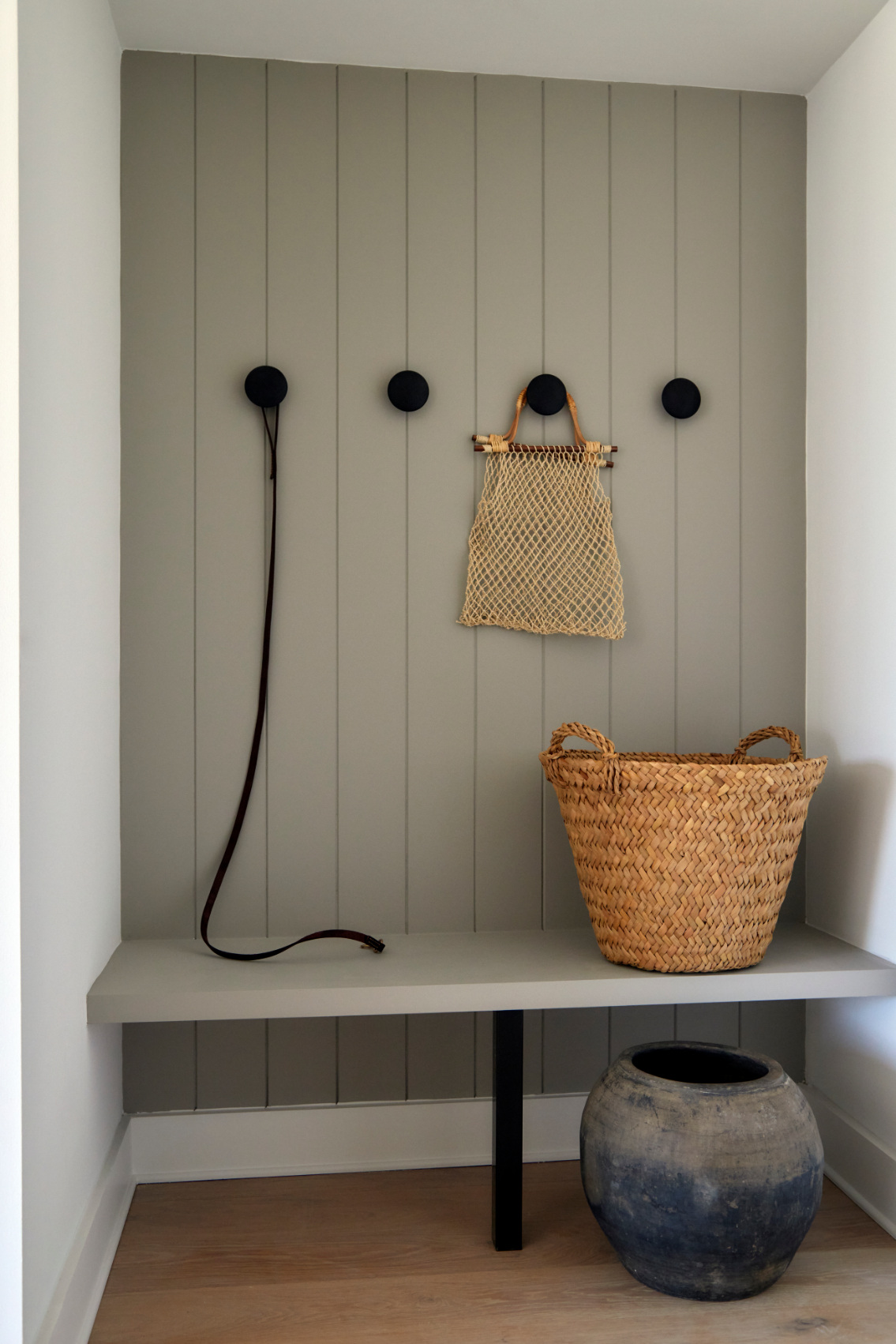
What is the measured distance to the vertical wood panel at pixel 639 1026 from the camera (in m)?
2.04

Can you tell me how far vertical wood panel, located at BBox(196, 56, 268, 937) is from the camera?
1934 mm

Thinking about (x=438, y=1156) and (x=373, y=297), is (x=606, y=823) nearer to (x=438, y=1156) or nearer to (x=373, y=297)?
(x=438, y=1156)

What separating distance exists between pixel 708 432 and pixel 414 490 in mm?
619

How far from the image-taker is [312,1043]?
1964 mm

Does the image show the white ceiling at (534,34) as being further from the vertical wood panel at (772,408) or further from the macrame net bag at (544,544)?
the macrame net bag at (544,544)

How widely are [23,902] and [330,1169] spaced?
3.46ft

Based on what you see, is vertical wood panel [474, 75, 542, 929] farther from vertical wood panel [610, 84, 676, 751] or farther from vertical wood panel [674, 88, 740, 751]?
vertical wood panel [674, 88, 740, 751]

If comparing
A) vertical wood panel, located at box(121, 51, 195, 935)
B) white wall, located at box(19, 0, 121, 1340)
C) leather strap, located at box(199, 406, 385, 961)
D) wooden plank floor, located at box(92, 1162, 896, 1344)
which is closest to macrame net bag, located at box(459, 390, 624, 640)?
leather strap, located at box(199, 406, 385, 961)

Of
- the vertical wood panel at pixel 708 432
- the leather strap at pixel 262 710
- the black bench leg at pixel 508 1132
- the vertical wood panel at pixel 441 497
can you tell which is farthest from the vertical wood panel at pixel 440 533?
the vertical wood panel at pixel 708 432

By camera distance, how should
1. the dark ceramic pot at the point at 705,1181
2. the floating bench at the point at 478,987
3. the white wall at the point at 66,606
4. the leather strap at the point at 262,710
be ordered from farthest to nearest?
the leather strap at the point at 262,710
the floating bench at the point at 478,987
the dark ceramic pot at the point at 705,1181
the white wall at the point at 66,606

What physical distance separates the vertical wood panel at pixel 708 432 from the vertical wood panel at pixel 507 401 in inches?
11.8

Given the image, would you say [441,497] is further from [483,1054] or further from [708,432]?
[483,1054]

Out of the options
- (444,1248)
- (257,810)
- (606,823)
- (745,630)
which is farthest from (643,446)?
(444,1248)

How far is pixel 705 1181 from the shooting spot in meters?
1.47
